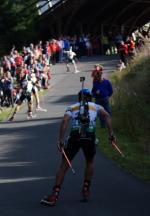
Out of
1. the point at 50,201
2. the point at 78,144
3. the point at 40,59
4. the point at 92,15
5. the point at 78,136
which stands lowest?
the point at 50,201

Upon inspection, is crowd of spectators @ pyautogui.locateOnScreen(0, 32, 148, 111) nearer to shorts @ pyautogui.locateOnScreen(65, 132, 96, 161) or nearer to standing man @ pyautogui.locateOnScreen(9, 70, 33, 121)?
standing man @ pyautogui.locateOnScreen(9, 70, 33, 121)

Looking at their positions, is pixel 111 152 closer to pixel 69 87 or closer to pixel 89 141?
pixel 89 141

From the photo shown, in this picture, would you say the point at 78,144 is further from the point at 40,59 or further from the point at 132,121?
the point at 40,59

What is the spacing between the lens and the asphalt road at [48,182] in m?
10.5

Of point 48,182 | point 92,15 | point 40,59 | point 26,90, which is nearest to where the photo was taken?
point 48,182

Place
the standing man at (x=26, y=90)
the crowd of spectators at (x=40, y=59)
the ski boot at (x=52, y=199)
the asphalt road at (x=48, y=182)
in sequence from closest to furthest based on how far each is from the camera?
1. the asphalt road at (x=48, y=182)
2. the ski boot at (x=52, y=199)
3. the standing man at (x=26, y=90)
4. the crowd of spectators at (x=40, y=59)

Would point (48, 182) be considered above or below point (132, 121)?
below

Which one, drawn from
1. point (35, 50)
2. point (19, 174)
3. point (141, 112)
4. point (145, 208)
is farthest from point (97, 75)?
point (35, 50)

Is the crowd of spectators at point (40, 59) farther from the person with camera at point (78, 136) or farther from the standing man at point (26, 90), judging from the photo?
the person with camera at point (78, 136)

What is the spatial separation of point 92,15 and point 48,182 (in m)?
43.2

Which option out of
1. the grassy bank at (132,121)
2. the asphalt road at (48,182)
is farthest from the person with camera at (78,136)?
the grassy bank at (132,121)

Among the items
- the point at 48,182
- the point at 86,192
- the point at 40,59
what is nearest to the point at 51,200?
the point at 86,192

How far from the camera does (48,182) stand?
42.5ft

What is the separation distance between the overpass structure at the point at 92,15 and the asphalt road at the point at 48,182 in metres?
28.4
